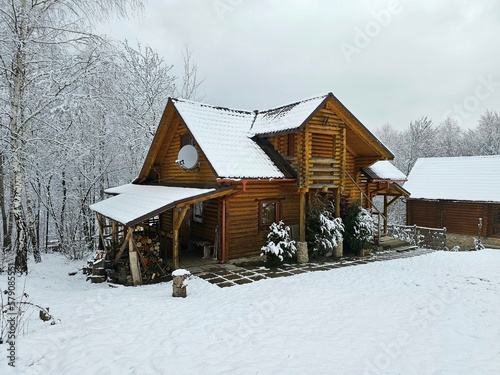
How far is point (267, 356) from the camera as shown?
5457mm

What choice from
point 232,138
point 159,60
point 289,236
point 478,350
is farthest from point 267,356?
point 159,60

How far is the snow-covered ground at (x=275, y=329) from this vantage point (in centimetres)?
520

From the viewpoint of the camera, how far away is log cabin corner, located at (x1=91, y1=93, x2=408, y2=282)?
12.3m

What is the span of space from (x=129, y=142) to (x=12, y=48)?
35.2ft

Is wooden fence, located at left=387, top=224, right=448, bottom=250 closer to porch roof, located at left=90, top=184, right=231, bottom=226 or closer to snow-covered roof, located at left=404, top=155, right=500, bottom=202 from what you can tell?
snow-covered roof, located at left=404, top=155, right=500, bottom=202

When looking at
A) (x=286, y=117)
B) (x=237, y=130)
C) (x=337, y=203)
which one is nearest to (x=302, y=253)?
(x=337, y=203)

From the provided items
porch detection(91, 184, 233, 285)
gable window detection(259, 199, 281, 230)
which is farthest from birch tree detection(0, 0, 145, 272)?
gable window detection(259, 199, 281, 230)

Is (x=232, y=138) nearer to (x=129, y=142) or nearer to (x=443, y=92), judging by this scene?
(x=129, y=142)

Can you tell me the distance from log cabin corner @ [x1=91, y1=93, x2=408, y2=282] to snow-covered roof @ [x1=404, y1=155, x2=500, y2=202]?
10.9 metres

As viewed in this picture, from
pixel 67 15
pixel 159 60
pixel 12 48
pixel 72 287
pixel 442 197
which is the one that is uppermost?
pixel 159 60

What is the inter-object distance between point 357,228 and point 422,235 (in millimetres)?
8508

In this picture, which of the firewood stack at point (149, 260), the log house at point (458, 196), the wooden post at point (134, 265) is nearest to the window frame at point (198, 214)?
the firewood stack at point (149, 260)

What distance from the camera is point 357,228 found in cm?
1425

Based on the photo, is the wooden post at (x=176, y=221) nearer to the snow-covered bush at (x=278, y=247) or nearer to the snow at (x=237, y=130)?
the snow at (x=237, y=130)
